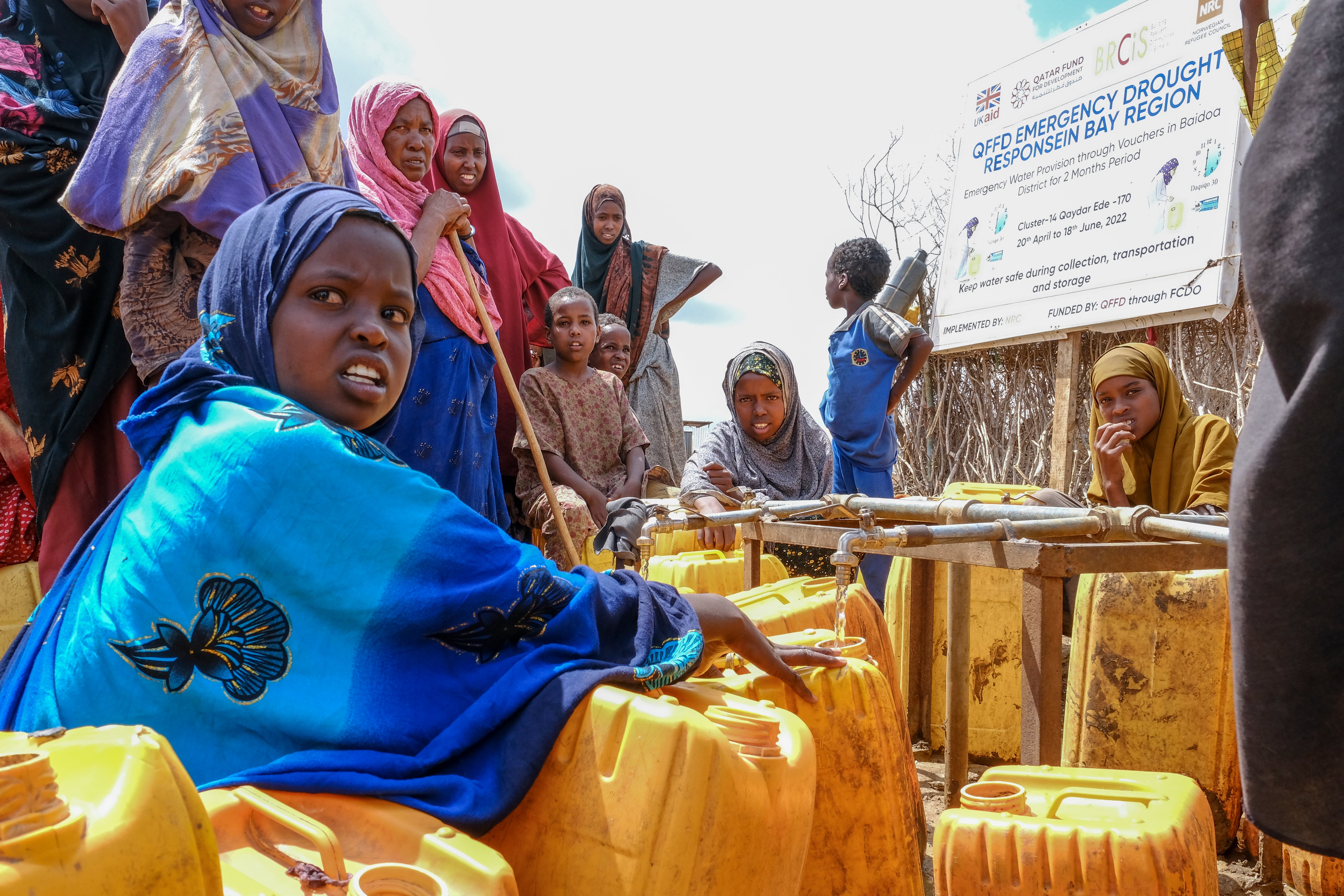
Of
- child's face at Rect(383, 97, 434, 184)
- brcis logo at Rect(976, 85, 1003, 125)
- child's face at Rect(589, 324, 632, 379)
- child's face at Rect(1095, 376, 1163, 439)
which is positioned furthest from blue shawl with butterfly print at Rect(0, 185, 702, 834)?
brcis logo at Rect(976, 85, 1003, 125)

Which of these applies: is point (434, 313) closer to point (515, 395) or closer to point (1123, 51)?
point (515, 395)

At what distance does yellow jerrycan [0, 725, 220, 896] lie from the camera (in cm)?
68

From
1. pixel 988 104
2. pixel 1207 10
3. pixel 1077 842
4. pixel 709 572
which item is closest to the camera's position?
pixel 1077 842

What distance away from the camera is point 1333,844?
0.85 metres

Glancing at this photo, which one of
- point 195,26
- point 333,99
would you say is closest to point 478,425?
point 333,99

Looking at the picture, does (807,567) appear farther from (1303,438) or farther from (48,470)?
(1303,438)

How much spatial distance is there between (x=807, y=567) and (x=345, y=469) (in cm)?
305

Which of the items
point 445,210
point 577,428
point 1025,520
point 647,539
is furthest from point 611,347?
point 1025,520

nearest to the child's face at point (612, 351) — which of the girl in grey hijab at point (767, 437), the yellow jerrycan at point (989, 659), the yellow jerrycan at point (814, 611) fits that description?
the girl in grey hijab at point (767, 437)

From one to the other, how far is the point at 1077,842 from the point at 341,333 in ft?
4.81

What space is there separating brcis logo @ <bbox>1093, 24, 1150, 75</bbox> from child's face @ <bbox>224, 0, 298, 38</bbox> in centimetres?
581

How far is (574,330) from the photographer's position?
4605 millimetres

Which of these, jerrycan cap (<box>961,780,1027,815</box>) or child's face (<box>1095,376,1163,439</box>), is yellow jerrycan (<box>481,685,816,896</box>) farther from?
child's face (<box>1095,376,1163,439</box>)

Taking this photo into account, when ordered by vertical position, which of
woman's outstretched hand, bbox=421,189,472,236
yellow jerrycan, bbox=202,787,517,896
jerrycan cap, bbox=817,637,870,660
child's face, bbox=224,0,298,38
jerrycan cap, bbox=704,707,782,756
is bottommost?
yellow jerrycan, bbox=202,787,517,896
